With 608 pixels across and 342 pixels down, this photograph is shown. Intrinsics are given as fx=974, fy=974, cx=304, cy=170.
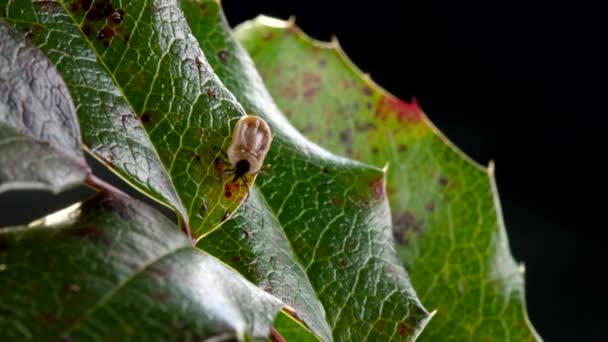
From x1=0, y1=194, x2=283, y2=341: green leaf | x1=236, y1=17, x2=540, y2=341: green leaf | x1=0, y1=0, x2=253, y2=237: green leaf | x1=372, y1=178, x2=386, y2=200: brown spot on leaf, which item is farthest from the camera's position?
x1=236, y1=17, x2=540, y2=341: green leaf

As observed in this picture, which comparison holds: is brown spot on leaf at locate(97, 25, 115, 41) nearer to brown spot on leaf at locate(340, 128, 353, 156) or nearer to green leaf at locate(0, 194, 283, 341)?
green leaf at locate(0, 194, 283, 341)

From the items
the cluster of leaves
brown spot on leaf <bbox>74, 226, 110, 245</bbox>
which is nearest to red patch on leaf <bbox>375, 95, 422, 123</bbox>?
the cluster of leaves

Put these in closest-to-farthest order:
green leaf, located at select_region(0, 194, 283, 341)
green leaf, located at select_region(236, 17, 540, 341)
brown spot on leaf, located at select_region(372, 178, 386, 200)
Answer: green leaf, located at select_region(0, 194, 283, 341)
brown spot on leaf, located at select_region(372, 178, 386, 200)
green leaf, located at select_region(236, 17, 540, 341)

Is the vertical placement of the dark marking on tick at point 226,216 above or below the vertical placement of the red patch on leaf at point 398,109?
above

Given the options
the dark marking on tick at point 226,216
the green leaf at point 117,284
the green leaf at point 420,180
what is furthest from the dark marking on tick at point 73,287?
the green leaf at point 420,180

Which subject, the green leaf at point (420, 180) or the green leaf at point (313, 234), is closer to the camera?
the green leaf at point (313, 234)

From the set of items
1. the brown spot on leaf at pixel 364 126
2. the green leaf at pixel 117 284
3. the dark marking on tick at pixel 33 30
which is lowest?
the brown spot on leaf at pixel 364 126

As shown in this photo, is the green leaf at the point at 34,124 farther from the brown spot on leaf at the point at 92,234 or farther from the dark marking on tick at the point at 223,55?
the dark marking on tick at the point at 223,55

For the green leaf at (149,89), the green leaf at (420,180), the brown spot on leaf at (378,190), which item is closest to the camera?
the green leaf at (149,89)
